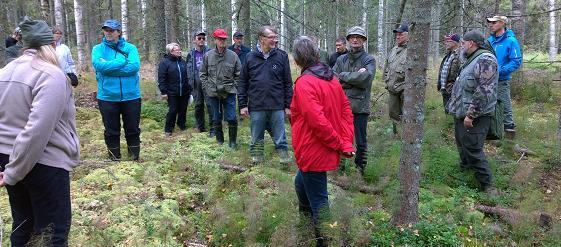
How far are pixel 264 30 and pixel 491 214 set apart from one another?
3.87 m

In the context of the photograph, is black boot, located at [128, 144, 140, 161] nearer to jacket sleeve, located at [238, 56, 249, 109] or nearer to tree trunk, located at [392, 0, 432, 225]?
jacket sleeve, located at [238, 56, 249, 109]

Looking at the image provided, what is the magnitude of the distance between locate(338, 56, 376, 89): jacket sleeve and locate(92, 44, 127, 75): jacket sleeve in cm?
311

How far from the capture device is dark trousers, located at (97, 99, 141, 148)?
6.17m

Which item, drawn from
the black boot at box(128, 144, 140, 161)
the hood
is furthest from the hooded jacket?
the black boot at box(128, 144, 140, 161)

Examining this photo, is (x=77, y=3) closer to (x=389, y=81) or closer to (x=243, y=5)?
(x=243, y=5)

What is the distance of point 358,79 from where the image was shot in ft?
19.2

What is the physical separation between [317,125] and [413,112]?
1008mm

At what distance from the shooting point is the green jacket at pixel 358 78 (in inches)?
231

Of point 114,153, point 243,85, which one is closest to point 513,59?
point 243,85

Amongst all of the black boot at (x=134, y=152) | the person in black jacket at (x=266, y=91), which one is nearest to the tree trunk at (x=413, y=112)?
the person in black jacket at (x=266, y=91)

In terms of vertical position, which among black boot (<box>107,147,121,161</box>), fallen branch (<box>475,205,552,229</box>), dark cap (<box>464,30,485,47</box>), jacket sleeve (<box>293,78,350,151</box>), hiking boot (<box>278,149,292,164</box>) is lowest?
fallen branch (<box>475,205,552,229</box>)

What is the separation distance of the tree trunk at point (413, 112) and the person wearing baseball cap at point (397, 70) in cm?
328

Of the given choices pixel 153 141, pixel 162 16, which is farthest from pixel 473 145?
pixel 162 16

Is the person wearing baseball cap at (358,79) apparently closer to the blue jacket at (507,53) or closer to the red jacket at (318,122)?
the red jacket at (318,122)
